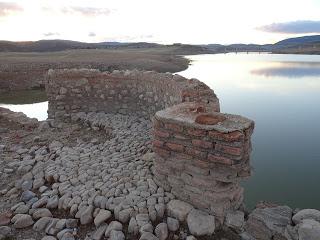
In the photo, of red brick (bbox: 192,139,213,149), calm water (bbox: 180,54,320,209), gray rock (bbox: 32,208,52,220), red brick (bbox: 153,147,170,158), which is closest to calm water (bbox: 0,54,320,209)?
calm water (bbox: 180,54,320,209)

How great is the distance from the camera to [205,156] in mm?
4965

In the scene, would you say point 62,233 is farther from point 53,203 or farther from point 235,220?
point 235,220

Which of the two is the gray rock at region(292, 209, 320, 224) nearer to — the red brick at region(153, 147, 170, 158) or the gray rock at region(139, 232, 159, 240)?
the gray rock at region(139, 232, 159, 240)

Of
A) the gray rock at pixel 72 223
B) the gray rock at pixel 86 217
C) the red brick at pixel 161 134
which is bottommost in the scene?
the gray rock at pixel 72 223

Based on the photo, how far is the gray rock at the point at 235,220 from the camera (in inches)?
190

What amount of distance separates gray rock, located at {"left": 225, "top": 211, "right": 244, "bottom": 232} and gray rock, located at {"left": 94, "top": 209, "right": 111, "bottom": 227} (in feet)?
5.80

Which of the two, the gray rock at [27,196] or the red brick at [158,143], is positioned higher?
the red brick at [158,143]

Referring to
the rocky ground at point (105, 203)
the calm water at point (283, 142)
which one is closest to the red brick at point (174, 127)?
the rocky ground at point (105, 203)

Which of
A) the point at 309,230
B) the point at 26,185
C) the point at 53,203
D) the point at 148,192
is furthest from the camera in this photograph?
the point at 26,185

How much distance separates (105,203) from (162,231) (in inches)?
45.1

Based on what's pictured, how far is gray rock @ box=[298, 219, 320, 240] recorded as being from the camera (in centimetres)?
417

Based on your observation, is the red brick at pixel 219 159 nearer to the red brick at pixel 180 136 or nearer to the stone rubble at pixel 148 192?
the stone rubble at pixel 148 192

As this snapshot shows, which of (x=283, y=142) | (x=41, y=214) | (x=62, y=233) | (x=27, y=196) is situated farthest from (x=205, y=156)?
(x=283, y=142)

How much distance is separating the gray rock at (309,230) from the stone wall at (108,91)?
16.8 ft
